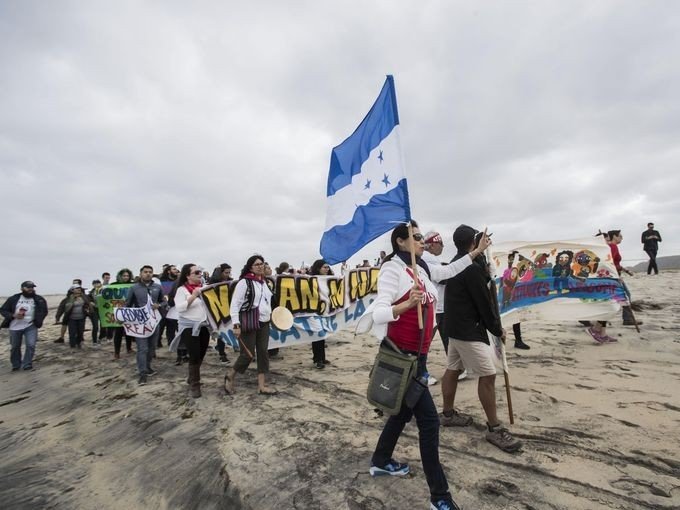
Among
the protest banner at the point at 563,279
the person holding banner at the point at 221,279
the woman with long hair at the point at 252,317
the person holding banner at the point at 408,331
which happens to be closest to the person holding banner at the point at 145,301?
the person holding banner at the point at 221,279

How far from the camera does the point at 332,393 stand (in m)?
5.54

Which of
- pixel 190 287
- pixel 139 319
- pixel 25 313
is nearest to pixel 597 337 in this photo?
pixel 190 287

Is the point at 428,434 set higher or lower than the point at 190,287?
lower

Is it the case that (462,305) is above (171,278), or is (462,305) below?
below

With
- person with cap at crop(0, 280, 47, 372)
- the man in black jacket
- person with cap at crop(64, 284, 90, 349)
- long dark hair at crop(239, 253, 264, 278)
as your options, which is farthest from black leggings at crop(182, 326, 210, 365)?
person with cap at crop(64, 284, 90, 349)

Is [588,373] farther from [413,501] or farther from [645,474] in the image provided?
[413,501]

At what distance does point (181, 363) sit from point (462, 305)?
7.31 meters

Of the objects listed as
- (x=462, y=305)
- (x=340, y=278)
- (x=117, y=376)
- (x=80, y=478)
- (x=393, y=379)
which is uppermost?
(x=340, y=278)

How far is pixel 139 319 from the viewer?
7375 millimetres

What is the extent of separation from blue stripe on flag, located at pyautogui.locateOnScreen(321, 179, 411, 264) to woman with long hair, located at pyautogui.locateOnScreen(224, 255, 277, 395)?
188 centimetres

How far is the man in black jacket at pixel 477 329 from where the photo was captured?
354cm

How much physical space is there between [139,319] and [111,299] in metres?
4.91

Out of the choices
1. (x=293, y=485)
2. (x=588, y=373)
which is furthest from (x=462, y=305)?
(x=588, y=373)

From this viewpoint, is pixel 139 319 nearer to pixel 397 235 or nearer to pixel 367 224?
pixel 367 224
